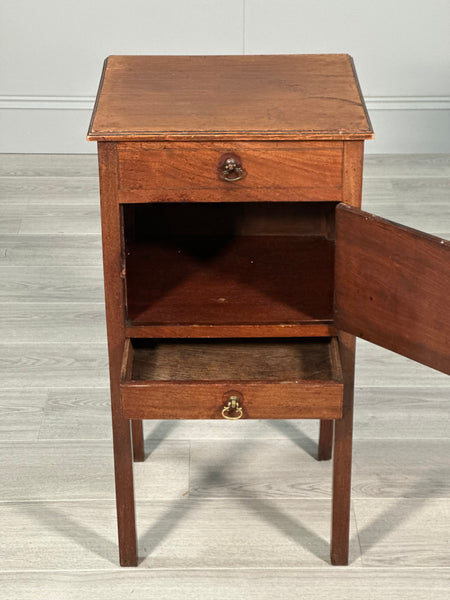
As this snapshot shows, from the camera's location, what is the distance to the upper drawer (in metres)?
1.64

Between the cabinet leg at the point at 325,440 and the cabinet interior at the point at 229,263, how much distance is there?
0.41 metres

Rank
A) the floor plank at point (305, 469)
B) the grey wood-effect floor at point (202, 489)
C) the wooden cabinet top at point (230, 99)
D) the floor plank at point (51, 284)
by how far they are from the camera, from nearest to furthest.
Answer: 1. the wooden cabinet top at point (230, 99)
2. the grey wood-effect floor at point (202, 489)
3. the floor plank at point (305, 469)
4. the floor plank at point (51, 284)

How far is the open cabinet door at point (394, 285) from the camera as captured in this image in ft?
4.97

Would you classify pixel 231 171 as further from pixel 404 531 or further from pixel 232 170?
pixel 404 531

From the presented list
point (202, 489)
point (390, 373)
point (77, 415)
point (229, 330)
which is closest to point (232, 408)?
point (229, 330)

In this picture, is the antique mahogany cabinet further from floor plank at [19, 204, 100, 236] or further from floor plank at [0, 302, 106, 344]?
floor plank at [19, 204, 100, 236]

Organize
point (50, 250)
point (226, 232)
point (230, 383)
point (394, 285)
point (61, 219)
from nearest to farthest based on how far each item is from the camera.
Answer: point (394, 285) → point (230, 383) → point (226, 232) → point (50, 250) → point (61, 219)

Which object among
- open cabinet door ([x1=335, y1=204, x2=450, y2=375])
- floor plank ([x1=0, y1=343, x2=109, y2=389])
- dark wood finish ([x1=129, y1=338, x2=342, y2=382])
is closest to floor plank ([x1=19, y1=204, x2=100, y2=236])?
floor plank ([x1=0, y1=343, x2=109, y2=389])

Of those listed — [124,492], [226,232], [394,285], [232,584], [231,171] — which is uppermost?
[231,171]

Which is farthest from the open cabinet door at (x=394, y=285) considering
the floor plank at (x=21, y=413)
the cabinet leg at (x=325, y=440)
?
the floor plank at (x=21, y=413)

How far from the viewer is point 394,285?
1577 millimetres

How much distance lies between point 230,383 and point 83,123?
2385 millimetres

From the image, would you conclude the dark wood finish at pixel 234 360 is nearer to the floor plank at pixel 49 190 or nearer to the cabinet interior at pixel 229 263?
the cabinet interior at pixel 229 263

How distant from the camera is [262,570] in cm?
198
